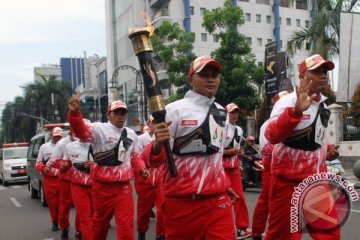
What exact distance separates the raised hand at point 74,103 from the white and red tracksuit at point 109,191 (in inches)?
36.5

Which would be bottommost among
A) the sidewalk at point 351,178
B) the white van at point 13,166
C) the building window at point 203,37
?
the white van at point 13,166

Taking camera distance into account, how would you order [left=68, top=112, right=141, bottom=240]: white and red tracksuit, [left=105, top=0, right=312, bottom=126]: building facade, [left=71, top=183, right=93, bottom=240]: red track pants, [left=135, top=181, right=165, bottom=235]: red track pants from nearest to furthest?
[left=68, top=112, right=141, bottom=240]: white and red tracksuit < [left=71, top=183, right=93, bottom=240]: red track pants < [left=135, top=181, right=165, bottom=235]: red track pants < [left=105, top=0, right=312, bottom=126]: building facade

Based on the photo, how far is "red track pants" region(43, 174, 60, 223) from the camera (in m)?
9.91

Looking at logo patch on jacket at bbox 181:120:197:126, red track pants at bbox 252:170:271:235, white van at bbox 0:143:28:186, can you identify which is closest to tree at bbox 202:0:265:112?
white van at bbox 0:143:28:186

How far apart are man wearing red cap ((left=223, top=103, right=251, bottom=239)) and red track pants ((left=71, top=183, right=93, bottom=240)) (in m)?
2.00

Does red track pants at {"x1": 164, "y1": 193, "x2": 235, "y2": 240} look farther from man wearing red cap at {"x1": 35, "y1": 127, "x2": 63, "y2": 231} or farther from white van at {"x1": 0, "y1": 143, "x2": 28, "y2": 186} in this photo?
white van at {"x1": 0, "y1": 143, "x2": 28, "y2": 186}

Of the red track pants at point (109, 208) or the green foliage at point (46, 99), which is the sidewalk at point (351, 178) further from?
the green foliage at point (46, 99)

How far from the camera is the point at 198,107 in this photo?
4.18m

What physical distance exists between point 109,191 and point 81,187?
1.29 m

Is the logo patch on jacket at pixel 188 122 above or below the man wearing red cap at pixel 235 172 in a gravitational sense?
above

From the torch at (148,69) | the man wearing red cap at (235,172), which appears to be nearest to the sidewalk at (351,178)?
the man wearing red cap at (235,172)

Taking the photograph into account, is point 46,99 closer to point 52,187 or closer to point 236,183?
point 52,187

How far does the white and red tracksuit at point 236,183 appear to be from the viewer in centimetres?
758

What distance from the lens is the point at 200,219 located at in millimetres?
4027
